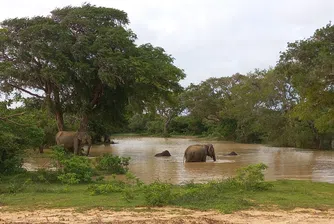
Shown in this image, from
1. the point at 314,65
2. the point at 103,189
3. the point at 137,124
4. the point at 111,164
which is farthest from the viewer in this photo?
the point at 137,124

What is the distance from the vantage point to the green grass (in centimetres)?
985

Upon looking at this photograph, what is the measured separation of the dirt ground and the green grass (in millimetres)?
455

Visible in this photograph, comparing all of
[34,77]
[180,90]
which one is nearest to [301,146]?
[180,90]

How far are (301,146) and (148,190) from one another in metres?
31.5

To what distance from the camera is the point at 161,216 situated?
28.1 ft

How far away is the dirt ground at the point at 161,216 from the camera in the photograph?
27.0 feet

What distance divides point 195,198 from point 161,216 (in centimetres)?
192

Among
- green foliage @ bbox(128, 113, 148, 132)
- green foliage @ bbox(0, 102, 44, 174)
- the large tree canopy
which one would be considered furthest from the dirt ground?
green foliage @ bbox(128, 113, 148, 132)

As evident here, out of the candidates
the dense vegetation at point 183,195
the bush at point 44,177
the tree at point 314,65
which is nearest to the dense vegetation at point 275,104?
the tree at point 314,65

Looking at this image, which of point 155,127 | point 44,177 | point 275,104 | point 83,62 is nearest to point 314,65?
point 44,177

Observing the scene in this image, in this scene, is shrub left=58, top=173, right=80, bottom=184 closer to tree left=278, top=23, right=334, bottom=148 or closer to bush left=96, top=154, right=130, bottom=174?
bush left=96, top=154, right=130, bottom=174

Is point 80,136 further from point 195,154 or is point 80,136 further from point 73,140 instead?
point 195,154

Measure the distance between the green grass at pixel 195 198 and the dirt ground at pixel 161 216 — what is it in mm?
455

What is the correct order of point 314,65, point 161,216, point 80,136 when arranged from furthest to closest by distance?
point 80,136, point 314,65, point 161,216
